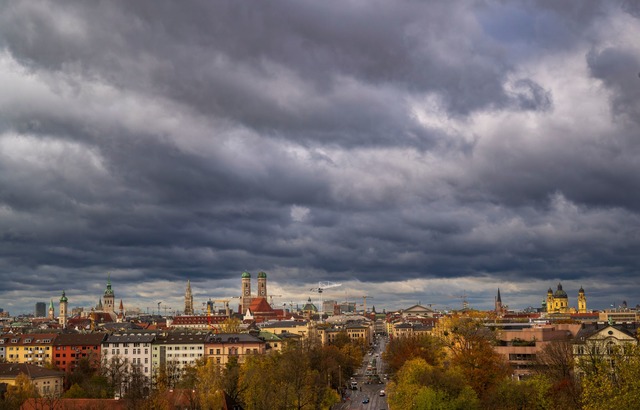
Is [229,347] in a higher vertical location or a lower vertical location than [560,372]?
lower

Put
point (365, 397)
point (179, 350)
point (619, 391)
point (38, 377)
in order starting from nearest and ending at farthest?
point (619, 391) < point (38, 377) < point (365, 397) < point (179, 350)

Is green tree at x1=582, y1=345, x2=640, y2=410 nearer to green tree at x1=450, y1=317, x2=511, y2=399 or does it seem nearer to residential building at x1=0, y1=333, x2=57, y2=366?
green tree at x1=450, y1=317, x2=511, y2=399

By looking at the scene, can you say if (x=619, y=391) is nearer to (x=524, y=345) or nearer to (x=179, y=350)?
(x=524, y=345)

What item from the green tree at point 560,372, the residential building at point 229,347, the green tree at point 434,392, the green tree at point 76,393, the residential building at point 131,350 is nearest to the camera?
the green tree at point 560,372

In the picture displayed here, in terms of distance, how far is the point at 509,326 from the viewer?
512 feet

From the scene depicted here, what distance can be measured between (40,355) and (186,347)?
33245mm

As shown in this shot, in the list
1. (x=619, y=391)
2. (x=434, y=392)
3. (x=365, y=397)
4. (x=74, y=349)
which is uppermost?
(x=619, y=391)

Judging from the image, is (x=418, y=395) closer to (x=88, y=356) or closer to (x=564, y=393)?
(x=564, y=393)

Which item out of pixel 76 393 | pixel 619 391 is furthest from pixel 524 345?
pixel 619 391

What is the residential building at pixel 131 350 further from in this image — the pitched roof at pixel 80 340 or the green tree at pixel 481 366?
the green tree at pixel 481 366

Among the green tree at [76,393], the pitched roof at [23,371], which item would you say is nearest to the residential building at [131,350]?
the pitched roof at [23,371]

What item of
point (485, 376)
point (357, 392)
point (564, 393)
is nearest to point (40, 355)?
point (357, 392)

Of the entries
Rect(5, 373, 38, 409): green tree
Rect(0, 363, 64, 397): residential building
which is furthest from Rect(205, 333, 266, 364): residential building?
Rect(5, 373, 38, 409): green tree

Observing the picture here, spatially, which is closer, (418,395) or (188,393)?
(418,395)
